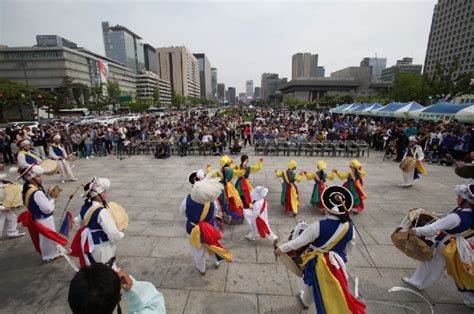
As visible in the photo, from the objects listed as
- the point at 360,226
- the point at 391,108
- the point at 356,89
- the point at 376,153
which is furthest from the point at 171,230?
the point at 356,89

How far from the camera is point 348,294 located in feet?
8.31

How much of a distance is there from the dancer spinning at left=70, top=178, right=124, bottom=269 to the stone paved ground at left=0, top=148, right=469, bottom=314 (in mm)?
985

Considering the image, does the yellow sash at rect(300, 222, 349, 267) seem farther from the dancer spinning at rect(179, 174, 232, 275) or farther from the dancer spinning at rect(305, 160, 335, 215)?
the dancer spinning at rect(305, 160, 335, 215)

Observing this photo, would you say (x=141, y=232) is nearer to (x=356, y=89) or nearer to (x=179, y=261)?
(x=179, y=261)

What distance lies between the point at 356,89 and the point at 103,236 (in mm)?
123618

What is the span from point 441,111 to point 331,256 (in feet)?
55.0

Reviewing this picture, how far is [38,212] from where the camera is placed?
410 centimetres

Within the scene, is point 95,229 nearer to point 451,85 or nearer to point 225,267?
point 225,267

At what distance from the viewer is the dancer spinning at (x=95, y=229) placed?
121 inches

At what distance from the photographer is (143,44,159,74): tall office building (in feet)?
490

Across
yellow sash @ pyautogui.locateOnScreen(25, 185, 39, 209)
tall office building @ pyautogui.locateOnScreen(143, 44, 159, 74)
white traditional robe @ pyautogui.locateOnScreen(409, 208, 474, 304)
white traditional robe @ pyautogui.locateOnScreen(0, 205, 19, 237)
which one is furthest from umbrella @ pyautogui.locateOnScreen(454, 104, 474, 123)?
tall office building @ pyautogui.locateOnScreen(143, 44, 159, 74)

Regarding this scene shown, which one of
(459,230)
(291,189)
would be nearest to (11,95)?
(291,189)

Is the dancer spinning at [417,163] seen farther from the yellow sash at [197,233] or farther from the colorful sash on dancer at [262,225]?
the yellow sash at [197,233]

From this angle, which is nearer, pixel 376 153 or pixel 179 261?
pixel 179 261
